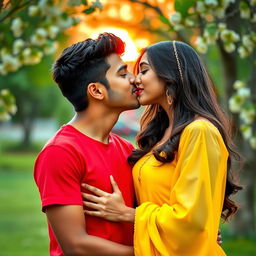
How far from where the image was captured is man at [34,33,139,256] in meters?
3.62

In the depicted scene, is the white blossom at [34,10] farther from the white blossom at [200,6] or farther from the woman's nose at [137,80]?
the woman's nose at [137,80]

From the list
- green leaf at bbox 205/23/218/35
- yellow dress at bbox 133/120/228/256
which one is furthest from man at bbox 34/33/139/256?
green leaf at bbox 205/23/218/35

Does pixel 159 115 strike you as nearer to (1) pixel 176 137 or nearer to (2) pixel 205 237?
(1) pixel 176 137

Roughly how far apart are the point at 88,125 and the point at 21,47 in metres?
2.96

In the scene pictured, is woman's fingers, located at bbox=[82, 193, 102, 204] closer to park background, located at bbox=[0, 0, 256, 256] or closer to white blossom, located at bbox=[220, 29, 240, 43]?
Result: park background, located at bbox=[0, 0, 256, 256]

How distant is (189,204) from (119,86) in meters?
0.88

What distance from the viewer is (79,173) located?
3.71 metres

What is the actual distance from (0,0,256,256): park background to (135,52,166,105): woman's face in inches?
8.6

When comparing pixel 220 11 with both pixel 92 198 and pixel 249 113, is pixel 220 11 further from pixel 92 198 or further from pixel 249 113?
pixel 92 198

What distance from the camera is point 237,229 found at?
10594 mm

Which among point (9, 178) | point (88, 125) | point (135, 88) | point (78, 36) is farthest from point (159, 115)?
point (9, 178)

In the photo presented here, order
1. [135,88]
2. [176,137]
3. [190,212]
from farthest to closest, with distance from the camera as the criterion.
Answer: [135,88], [176,137], [190,212]

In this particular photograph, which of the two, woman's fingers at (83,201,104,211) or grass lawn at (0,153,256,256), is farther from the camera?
grass lawn at (0,153,256,256)

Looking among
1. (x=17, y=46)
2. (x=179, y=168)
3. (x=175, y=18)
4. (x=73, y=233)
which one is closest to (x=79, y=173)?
(x=73, y=233)
